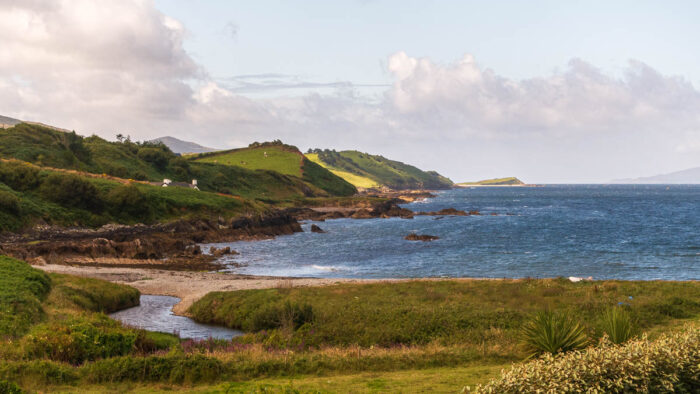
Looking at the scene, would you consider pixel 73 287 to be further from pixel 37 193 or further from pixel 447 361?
pixel 37 193

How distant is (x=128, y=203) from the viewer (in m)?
78.8

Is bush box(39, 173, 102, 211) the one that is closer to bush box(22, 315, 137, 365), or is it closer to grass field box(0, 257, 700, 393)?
grass field box(0, 257, 700, 393)

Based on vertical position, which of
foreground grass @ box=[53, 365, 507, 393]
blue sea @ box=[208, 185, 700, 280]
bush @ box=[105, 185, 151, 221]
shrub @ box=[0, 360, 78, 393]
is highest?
bush @ box=[105, 185, 151, 221]

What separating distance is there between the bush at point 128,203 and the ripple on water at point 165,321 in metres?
47.3

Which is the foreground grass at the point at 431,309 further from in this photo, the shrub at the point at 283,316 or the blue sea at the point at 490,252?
the blue sea at the point at 490,252

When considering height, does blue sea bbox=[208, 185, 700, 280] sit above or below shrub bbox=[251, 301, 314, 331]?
below

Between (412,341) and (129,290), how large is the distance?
23507mm

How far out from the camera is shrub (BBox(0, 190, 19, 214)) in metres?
61.0

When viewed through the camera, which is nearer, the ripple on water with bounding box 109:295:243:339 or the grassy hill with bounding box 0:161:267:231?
the ripple on water with bounding box 109:295:243:339

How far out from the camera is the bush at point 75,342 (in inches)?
666

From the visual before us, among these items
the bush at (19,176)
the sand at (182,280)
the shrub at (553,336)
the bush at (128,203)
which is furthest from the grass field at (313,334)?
the bush at (19,176)

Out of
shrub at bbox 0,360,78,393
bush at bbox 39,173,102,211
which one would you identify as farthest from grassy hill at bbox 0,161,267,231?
shrub at bbox 0,360,78,393

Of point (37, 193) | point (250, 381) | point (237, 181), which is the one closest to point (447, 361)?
point (250, 381)

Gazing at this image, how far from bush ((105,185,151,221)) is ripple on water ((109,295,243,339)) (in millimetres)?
47281
